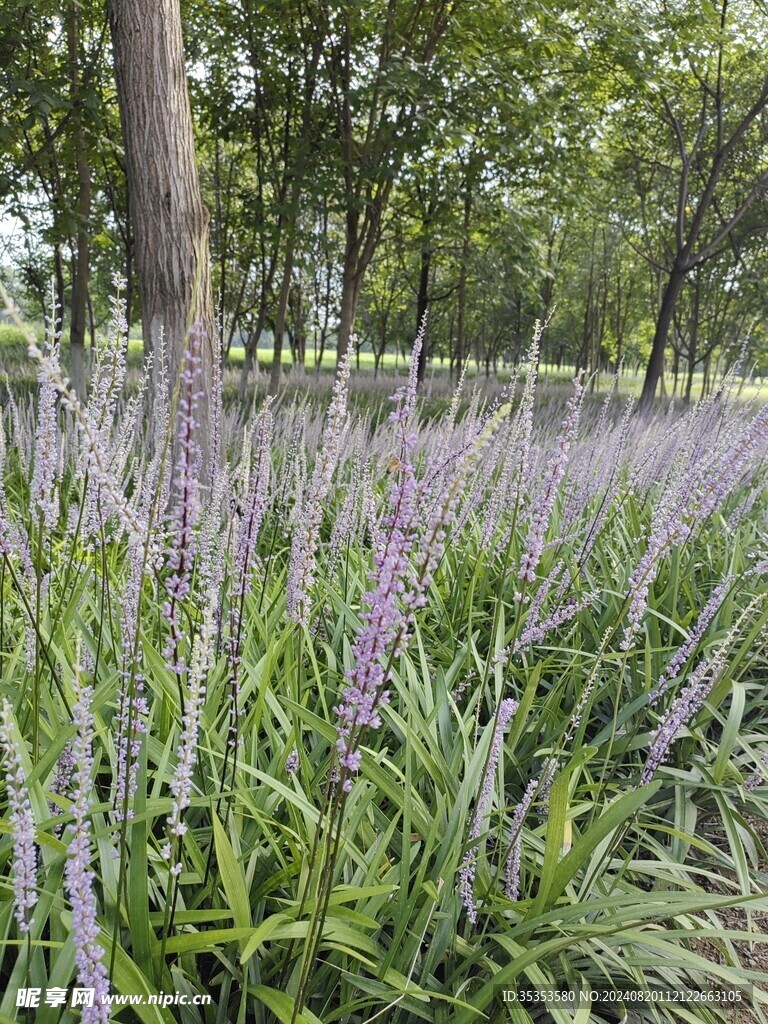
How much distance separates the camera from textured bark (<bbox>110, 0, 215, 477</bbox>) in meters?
4.41

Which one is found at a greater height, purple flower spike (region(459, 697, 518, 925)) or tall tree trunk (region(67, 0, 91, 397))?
tall tree trunk (region(67, 0, 91, 397))

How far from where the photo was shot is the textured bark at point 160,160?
4406 mm

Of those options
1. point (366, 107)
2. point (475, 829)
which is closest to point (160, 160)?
point (475, 829)

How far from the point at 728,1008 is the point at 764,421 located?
6.02 feet

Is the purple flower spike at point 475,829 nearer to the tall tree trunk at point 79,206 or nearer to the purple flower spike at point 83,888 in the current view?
the purple flower spike at point 83,888

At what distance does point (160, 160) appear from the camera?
461 cm

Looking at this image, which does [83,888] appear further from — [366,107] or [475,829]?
[366,107]

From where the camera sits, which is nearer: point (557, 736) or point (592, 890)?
point (592, 890)

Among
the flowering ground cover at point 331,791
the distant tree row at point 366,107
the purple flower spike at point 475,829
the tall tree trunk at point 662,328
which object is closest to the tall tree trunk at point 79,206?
the distant tree row at point 366,107

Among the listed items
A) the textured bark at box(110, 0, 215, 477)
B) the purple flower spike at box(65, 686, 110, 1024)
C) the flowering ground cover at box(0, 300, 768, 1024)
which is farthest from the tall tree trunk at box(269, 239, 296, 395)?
the purple flower spike at box(65, 686, 110, 1024)

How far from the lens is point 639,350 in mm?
45312

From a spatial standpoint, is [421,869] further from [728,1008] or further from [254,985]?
[728,1008]

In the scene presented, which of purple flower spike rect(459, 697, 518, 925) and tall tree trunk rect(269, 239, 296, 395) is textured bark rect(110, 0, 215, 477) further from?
tall tree trunk rect(269, 239, 296, 395)

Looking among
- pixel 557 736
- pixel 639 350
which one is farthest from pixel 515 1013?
pixel 639 350
